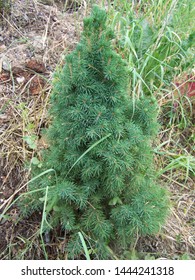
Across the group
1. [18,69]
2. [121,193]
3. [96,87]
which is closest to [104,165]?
[121,193]

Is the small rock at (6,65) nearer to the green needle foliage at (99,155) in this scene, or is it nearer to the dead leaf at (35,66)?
the dead leaf at (35,66)

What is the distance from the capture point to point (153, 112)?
5.24 ft

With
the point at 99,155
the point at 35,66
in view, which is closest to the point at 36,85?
the point at 35,66

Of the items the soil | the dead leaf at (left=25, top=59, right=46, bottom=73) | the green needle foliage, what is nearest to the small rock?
the soil

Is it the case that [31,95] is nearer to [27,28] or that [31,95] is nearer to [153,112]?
[27,28]

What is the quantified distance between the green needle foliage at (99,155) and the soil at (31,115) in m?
0.18

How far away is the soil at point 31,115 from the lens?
1.77 m

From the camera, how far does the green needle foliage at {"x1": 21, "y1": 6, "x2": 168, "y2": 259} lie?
142 centimetres

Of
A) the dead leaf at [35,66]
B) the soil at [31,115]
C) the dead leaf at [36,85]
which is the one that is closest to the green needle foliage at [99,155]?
the soil at [31,115]

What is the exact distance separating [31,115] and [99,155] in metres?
0.83

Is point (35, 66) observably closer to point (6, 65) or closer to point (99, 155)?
point (6, 65)

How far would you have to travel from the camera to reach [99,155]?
58.4 inches

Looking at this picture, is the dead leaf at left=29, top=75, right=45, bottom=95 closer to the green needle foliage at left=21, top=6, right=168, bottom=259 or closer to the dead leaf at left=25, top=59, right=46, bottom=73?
the dead leaf at left=25, top=59, right=46, bottom=73

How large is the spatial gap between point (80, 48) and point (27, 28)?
1332 millimetres
